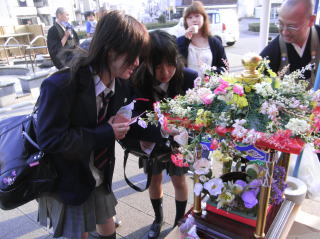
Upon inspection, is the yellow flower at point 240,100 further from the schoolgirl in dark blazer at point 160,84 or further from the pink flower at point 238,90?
the schoolgirl in dark blazer at point 160,84

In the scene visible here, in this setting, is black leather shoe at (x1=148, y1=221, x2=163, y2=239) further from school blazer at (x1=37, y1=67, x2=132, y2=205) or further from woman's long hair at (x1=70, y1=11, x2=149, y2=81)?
woman's long hair at (x1=70, y1=11, x2=149, y2=81)

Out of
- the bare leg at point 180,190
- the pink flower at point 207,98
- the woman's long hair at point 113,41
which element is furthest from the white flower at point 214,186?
the bare leg at point 180,190

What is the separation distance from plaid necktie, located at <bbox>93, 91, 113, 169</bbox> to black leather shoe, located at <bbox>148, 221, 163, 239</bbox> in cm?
91

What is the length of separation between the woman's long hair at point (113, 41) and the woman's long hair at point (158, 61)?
0.23m

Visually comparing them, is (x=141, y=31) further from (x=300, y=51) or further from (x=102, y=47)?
(x=300, y=51)

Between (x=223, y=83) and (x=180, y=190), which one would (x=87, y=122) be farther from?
(x=180, y=190)

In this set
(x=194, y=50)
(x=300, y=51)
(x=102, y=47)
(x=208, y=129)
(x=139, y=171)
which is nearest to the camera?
(x=208, y=129)

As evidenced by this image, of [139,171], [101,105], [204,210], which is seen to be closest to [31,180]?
[101,105]

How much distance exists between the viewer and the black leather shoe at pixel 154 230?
2.09m

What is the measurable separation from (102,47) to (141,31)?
0.19 metres

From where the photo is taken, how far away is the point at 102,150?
1.48 m

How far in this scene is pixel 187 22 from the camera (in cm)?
279

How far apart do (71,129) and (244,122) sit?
76 cm

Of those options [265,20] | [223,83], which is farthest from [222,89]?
[265,20]
